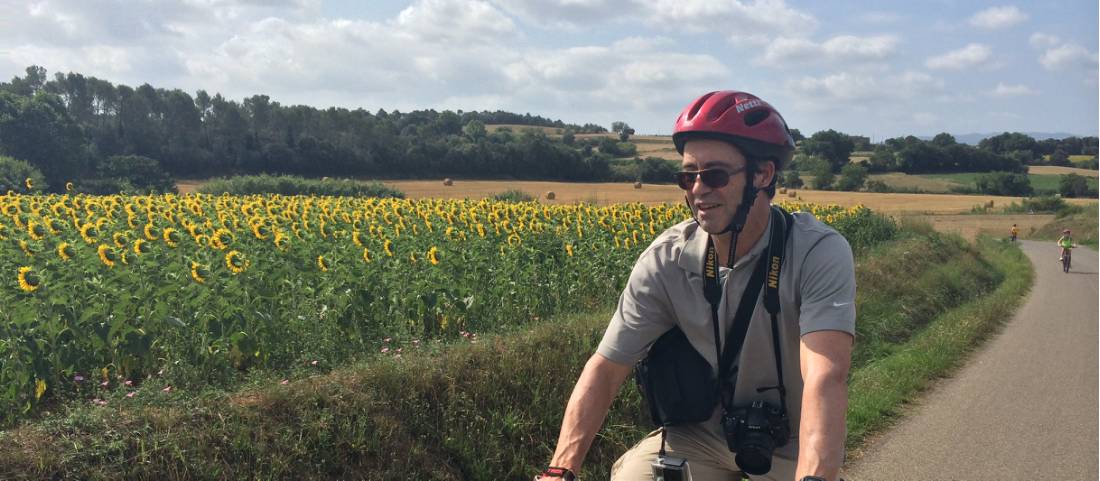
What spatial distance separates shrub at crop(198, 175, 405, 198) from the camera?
41859 millimetres

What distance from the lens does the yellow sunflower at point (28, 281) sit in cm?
585

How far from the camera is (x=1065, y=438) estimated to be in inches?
272

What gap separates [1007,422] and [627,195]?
145 ft

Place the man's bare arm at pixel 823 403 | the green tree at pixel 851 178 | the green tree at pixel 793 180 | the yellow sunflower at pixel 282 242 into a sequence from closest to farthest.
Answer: the man's bare arm at pixel 823 403
the yellow sunflower at pixel 282 242
the green tree at pixel 793 180
the green tree at pixel 851 178

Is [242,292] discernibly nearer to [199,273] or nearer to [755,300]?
[199,273]

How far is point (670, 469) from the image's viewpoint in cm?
278

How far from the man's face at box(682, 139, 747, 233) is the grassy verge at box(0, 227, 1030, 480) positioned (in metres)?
2.61

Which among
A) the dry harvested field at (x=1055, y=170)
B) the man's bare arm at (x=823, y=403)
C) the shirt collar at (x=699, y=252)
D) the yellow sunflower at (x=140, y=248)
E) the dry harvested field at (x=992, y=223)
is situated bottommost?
the dry harvested field at (x=992, y=223)

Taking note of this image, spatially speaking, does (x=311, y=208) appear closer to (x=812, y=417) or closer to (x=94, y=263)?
(x=94, y=263)

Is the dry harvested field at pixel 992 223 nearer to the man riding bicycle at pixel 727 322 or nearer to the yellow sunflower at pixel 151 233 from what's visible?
the yellow sunflower at pixel 151 233

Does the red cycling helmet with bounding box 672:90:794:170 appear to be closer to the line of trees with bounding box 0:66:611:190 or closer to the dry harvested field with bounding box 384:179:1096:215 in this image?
the dry harvested field with bounding box 384:179:1096:215

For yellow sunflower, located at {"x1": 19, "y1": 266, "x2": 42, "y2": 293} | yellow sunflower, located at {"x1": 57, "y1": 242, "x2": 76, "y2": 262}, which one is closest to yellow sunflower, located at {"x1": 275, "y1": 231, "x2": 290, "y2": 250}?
yellow sunflower, located at {"x1": 57, "y1": 242, "x2": 76, "y2": 262}

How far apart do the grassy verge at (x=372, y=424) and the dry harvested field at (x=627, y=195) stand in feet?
115

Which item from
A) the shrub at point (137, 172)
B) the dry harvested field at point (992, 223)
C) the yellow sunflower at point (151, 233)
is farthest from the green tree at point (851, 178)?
the yellow sunflower at point (151, 233)
